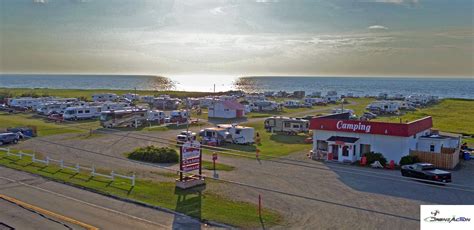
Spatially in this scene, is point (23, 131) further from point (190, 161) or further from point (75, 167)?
point (190, 161)

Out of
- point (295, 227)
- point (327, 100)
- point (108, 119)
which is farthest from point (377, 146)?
point (327, 100)

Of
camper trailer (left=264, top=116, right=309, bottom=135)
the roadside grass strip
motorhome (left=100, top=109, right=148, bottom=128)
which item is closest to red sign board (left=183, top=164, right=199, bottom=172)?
the roadside grass strip

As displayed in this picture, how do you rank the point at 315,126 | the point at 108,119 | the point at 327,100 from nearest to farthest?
1. the point at 315,126
2. the point at 108,119
3. the point at 327,100

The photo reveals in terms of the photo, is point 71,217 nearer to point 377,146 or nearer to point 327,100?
point 377,146

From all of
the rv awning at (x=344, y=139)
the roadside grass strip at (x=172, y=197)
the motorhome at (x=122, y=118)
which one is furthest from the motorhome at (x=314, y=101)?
the roadside grass strip at (x=172, y=197)

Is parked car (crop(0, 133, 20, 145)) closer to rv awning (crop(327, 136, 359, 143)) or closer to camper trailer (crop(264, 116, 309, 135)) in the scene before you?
camper trailer (crop(264, 116, 309, 135))

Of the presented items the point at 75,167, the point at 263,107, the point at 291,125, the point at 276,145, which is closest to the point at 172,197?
the point at 75,167
